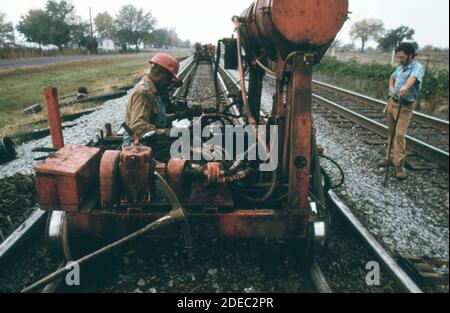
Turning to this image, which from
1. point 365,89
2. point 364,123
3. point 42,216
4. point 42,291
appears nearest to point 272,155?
point 42,291

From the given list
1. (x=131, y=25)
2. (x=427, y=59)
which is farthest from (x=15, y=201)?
(x=131, y=25)

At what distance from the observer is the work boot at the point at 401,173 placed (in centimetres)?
540

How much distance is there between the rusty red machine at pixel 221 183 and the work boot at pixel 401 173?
238cm

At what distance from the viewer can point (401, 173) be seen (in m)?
5.43

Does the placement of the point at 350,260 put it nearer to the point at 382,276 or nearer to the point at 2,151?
the point at 382,276

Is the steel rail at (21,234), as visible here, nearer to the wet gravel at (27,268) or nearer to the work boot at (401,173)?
the wet gravel at (27,268)

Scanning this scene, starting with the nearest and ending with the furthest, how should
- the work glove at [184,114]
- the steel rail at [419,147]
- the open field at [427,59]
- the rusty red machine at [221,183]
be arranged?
the rusty red machine at [221,183] → the work glove at [184,114] → the steel rail at [419,147] → the open field at [427,59]

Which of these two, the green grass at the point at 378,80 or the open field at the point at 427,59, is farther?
the open field at the point at 427,59

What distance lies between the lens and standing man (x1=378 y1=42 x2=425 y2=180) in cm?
543

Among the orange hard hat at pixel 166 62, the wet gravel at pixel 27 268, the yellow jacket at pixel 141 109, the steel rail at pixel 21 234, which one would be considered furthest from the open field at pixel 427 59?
the wet gravel at pixel 27 268

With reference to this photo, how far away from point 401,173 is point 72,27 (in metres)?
72.3

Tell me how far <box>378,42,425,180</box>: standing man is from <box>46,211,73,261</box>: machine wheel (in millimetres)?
4197

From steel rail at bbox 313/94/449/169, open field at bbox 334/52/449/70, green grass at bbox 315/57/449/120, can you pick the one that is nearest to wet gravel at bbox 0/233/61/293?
steel rail at bbox 313/94/449/169
